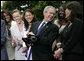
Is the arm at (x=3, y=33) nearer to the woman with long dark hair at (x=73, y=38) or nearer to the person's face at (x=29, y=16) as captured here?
the person's face at (x=29, y=16)

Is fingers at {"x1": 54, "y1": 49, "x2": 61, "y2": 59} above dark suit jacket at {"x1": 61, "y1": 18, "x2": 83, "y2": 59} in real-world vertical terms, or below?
below

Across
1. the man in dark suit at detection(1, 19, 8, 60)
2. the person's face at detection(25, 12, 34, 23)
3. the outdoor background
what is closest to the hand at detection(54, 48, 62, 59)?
the person's face at detection(25, 12, 34, 23)

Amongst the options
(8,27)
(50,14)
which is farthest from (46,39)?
(8,27)

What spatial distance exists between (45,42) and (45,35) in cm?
16

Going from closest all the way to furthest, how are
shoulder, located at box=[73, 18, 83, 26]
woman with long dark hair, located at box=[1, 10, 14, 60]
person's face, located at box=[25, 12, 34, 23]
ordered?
shoulder, located at box=[73, 18, 83, 26] → person's face, located at box=[25, 12, 34, 23] → woman with long dark hair, located at box=[1, 10, 14, 60]

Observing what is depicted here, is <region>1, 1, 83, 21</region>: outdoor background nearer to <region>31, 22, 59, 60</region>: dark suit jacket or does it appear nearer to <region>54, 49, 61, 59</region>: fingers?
<region>31, 22, 59, 60</region>: dark suit jacket

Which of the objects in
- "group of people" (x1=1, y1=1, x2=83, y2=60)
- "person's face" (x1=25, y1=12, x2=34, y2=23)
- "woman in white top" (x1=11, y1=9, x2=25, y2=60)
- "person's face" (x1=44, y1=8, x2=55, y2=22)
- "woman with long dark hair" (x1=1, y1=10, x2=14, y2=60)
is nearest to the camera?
"group of people" (x1=1, y1=1, x2=83, y2=60)

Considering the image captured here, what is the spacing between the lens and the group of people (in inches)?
249

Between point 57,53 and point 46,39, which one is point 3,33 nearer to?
point 46,39

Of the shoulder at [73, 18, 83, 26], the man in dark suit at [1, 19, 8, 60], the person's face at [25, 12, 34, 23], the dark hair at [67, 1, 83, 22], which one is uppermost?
the dark hair at [67, 1, 83, 22]

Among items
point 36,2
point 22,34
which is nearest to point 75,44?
point 22,34

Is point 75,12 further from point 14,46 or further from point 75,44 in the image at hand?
point 14,46

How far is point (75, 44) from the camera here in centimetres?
630

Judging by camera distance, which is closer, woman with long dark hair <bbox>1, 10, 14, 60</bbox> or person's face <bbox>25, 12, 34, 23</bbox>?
person's face <bbox>25, 12, 34, 23</bbox>
